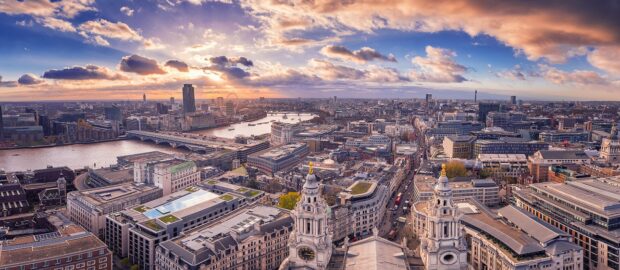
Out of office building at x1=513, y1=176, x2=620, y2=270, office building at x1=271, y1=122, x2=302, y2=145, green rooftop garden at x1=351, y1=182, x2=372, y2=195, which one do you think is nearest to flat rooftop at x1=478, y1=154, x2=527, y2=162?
office building at x1=513, y1=176, x2=620, y2=270

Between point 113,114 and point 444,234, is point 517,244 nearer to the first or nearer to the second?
point 444,234

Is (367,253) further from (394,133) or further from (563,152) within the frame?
(394,133)

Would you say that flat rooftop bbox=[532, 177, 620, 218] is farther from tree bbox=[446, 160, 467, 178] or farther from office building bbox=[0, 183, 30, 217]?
office building bbox=[0, 183, 30, 217]

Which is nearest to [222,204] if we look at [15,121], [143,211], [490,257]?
[143,211]

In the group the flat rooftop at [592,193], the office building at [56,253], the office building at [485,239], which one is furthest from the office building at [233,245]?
the flat rooftop at [592,193]

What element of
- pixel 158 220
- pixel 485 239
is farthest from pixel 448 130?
pixel 158 220
